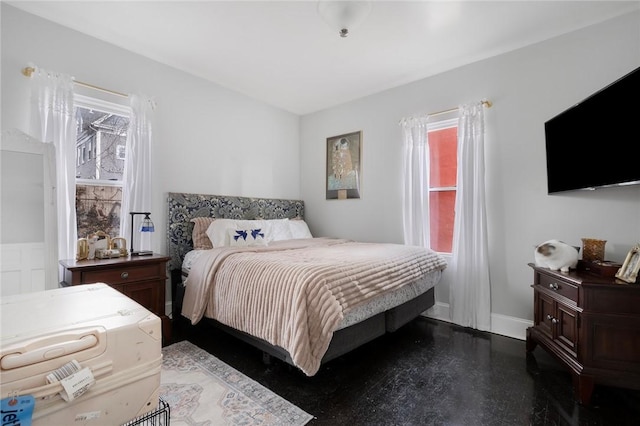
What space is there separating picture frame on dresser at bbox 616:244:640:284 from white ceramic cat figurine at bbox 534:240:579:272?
0.27m

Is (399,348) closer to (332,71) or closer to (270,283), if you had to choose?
(270,283)

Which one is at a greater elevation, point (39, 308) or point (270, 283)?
point (39, 308)

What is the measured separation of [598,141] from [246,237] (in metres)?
3.06

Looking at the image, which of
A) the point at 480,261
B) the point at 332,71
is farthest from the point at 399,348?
the point at 332,71

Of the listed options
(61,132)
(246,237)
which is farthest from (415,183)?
(61,132)

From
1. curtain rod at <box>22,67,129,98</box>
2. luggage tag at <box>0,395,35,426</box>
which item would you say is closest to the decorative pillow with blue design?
curtain rod at <box>22,67,129,98</box>

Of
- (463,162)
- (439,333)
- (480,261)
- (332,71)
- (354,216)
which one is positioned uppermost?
(332,71)

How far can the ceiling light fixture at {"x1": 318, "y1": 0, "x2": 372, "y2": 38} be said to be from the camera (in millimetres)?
1887

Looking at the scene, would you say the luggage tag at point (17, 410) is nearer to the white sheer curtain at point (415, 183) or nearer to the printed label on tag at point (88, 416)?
the printed label on tag at point (88, 416)

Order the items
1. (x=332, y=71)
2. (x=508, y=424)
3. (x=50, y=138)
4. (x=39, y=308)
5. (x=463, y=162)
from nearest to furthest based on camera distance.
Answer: (x=39, y=308) < (x=508, y=424) < (x=50, y=138) < (x=463, y=162) < (x=332, y=71)

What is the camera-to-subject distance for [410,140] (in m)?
3.37

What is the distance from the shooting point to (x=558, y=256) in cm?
204

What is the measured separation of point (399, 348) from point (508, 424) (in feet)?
3.16

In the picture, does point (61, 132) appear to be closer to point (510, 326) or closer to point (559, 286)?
point (559, 286)
